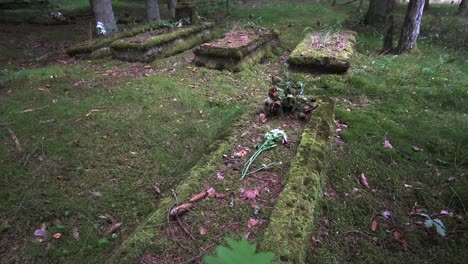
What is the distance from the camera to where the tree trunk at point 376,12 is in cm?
1112

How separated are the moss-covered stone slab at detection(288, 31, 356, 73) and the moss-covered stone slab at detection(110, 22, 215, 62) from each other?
118 inches

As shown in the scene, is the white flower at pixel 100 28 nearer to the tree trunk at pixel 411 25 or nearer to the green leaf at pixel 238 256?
the tree trunk at pixel 411 25

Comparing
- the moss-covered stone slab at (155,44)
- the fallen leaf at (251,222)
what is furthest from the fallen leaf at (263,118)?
the moss-covered stone slab at (155,44)

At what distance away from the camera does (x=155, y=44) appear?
7.48 m

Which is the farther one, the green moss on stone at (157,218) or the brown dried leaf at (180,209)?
the brown dried leaf at (180,209)

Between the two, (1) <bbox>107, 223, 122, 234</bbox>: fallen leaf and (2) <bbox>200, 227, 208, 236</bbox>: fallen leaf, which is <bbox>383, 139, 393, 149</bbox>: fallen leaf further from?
(1) <bbox>107, 223, 122, 234</bbox>: fallen leaf

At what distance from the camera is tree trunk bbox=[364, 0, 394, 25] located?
11125 mm

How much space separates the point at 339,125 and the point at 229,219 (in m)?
2.58

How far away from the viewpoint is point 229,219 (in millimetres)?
2447

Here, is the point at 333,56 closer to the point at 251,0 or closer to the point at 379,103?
the point at 379,103

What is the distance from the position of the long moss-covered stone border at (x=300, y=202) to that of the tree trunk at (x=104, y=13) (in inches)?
304

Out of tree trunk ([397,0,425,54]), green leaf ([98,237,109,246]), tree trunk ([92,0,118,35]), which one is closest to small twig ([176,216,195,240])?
green leaf ([98,237,109,246])

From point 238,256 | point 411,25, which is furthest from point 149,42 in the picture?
point 238,256

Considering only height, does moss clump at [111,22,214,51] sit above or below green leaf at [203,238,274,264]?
below
